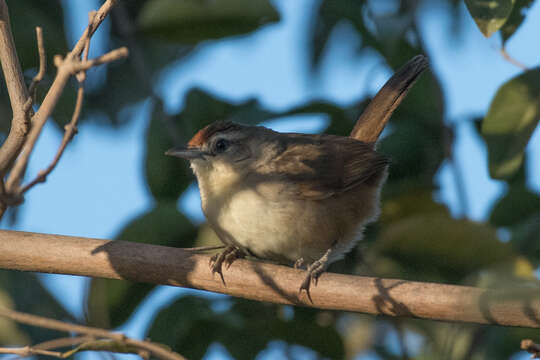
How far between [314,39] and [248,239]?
7.72 ft

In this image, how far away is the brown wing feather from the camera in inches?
146

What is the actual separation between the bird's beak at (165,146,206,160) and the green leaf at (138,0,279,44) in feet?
2.13

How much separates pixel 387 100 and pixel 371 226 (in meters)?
0.72

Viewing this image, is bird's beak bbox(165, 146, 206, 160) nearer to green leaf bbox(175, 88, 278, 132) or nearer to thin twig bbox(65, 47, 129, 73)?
green leaf bbox(175, 88, 278, 132)

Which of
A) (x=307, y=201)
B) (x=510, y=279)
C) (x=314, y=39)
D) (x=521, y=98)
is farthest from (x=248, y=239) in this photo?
(x=314, y=39)

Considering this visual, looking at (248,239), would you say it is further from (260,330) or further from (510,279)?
(510,279)

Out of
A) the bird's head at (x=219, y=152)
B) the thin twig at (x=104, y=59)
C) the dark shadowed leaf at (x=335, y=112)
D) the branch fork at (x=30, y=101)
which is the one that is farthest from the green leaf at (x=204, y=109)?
the thin twig at (x=104, y=59)

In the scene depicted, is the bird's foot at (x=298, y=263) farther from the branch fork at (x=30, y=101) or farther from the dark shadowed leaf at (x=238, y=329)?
the branch fork at (x=30, y=101)

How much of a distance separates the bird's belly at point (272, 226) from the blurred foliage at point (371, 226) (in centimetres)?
22

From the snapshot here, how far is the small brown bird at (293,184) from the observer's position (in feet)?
11.3

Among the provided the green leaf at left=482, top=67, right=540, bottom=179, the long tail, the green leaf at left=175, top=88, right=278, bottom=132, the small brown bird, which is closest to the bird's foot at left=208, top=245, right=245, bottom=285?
the small brown bird

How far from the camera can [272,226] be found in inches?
135

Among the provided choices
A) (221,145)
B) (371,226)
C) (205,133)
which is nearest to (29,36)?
(205,133)

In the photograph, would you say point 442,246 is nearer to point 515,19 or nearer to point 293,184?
point 293,184
